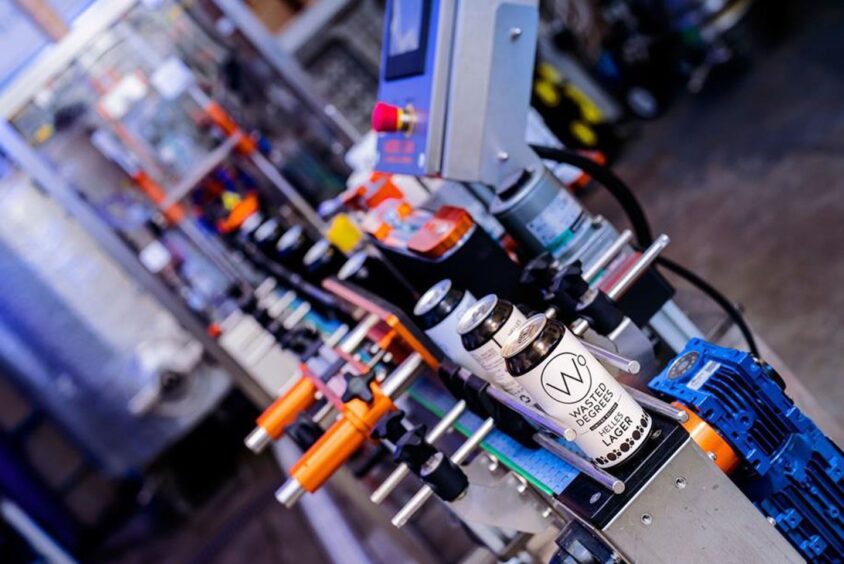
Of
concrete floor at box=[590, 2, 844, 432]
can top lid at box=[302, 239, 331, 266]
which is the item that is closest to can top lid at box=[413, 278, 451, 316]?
can top lid at box=[302, 239, 331, 266]

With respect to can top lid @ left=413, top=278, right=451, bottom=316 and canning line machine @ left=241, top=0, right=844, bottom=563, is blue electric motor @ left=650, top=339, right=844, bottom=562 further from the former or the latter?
→ can top lid @ left=413, top=278, right=451, bottom=316

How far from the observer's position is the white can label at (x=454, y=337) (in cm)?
121

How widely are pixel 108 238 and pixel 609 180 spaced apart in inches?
100

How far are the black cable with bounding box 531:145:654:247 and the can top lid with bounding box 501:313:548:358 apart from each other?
650 mm

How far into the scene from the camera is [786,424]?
1023 millimetres

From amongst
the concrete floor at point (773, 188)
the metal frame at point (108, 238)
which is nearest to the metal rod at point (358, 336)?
the concrete floor at point (773, 188)

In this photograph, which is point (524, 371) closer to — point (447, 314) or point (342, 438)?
point (447, 314)

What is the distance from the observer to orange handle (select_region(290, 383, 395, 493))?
1.31 metres

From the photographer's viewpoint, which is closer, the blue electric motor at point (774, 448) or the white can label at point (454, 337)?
the blue electric motor at point (774, 448)

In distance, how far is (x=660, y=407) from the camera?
93 cm

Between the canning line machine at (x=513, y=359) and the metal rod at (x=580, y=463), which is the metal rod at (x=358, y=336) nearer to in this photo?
the canning line machine at (x=513, y=359)

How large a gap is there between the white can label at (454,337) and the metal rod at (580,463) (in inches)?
6.0

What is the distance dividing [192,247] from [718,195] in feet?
8.45

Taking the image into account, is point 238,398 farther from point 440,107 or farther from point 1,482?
point 440,107
